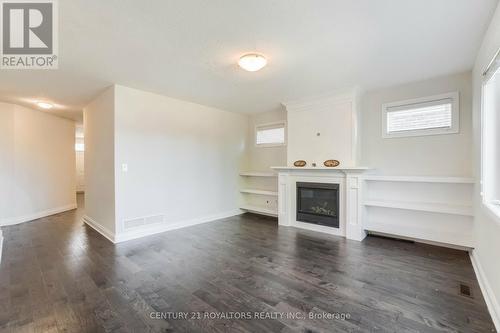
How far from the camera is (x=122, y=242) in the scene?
3646 mm

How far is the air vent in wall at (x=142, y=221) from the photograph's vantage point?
378cm

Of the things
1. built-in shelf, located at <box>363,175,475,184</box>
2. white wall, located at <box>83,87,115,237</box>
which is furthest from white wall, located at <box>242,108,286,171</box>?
white wall, located at <box>83,87,115,237</box>

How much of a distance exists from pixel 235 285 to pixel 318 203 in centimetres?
254

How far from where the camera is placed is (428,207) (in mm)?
3316

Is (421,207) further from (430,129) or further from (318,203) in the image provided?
(318,203)

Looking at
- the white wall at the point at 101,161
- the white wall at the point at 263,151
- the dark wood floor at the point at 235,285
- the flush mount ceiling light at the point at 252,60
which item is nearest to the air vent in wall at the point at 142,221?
the white wall at the point at 101,161

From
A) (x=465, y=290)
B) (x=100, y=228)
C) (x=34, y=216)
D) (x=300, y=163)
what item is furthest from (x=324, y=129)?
(x=34, y=216)

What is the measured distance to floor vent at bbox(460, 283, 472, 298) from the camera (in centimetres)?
216

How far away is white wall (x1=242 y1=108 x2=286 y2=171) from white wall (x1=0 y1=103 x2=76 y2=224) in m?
5.01

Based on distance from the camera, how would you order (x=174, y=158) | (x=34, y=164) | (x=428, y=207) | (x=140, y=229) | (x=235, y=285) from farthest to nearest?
1. (x=34, y=164)
2. (x=174, y=158)
3. (x=140, y=229)
4. (x=428, y=207)
5. (x=235, y=285)

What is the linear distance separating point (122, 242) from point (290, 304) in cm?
292

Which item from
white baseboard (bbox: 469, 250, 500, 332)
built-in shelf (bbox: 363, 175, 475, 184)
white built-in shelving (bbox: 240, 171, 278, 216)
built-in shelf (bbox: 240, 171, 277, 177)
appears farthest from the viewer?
white built-in shelving (bbox: 240, 171, 278, 216)

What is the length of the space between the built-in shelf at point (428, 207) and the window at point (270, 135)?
242cm

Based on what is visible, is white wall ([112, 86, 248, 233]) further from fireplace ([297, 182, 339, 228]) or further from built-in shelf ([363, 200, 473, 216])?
built-in shelf ([363, 200, 473, 216])
